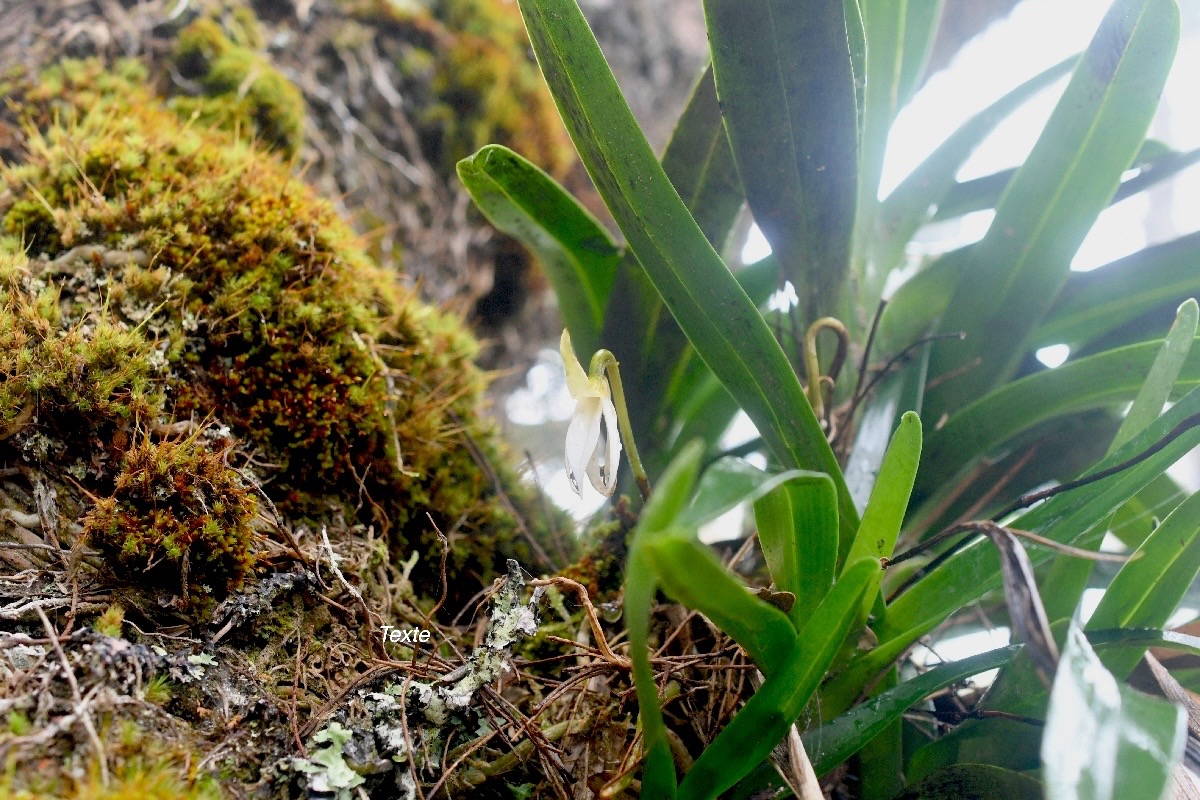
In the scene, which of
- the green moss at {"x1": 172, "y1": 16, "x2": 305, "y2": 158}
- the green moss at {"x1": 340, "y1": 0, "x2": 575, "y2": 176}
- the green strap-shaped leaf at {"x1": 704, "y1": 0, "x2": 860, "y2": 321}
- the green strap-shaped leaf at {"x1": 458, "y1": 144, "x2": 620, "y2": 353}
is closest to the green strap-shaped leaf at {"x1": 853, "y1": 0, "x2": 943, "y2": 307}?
the green strap-shaped leaf at {"x1": 704, "y1": 0, "x2": 860, "y2": 321}

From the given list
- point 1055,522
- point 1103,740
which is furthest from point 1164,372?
point 1103,740

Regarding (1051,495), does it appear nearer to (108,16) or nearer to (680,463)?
(680,463)

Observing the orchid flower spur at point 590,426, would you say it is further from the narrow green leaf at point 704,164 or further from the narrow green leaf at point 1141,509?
the narrow green leaf at point 1141,509

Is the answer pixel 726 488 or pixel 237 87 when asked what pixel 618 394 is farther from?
pixel 237 87

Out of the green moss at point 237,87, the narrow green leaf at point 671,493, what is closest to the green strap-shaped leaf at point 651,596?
the narrow green leaf at point 671,493

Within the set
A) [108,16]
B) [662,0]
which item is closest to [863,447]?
[108,16]

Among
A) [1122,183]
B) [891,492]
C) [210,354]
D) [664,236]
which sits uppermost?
[1122,183]
